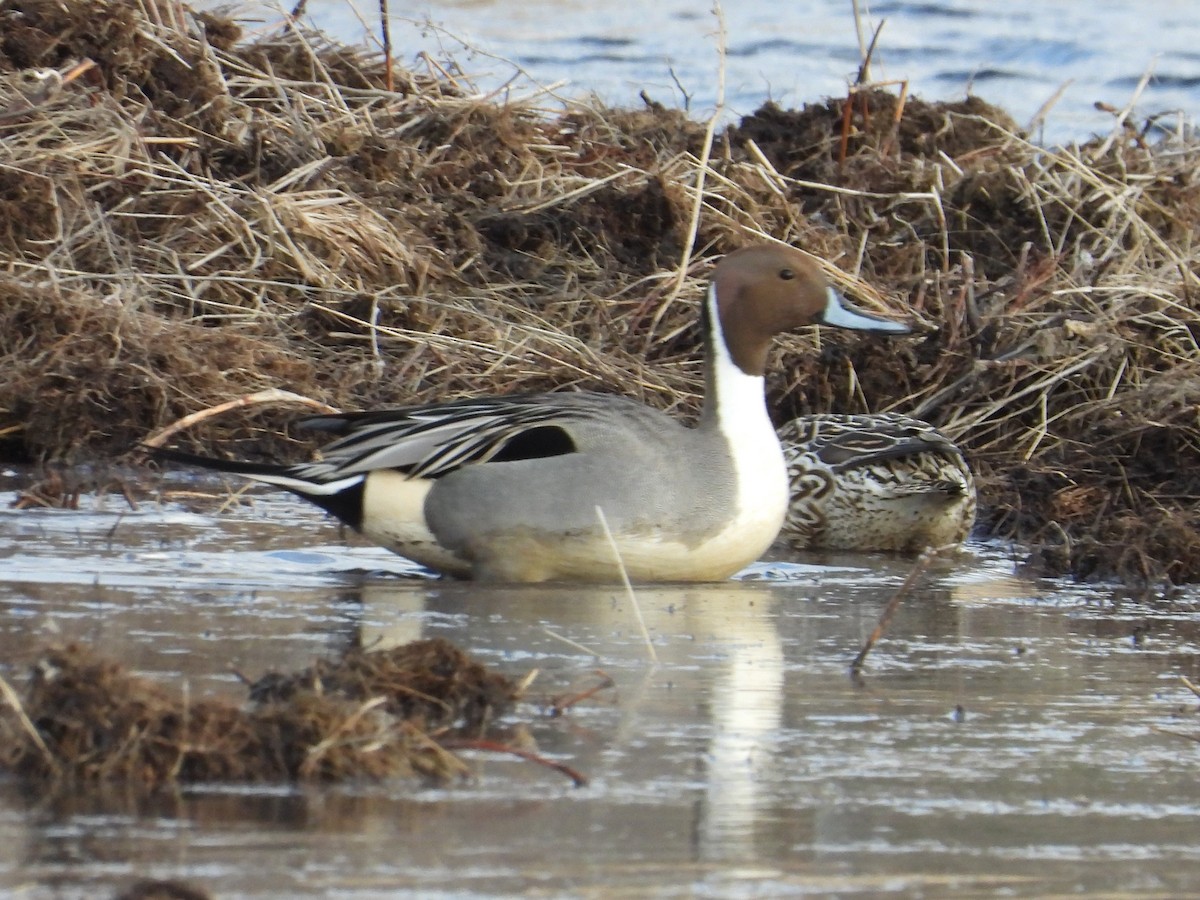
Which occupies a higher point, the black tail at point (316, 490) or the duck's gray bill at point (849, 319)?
the duck's gray bill at point (849, 319)

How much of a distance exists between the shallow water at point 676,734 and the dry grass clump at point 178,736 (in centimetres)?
6

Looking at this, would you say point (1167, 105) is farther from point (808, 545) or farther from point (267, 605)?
point (267, 605)

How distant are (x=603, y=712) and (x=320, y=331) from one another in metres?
3.60

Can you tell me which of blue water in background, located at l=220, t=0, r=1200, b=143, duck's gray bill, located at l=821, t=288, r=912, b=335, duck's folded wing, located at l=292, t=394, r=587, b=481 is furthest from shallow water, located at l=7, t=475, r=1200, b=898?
blue water in background, located at l=220, t=0, r=1200, b=143

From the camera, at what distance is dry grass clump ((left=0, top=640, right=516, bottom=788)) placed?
271 centimetres

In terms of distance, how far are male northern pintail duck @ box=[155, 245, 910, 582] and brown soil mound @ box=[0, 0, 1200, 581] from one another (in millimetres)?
936

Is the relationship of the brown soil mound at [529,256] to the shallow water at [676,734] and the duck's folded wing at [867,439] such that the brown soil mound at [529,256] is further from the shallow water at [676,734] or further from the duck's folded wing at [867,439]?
the shallow water at [676,734]

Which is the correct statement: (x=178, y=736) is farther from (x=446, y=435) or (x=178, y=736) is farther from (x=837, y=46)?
(x=837, y=46)

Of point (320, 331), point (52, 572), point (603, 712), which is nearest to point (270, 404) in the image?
point (320, 331)

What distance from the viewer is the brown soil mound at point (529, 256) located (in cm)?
590

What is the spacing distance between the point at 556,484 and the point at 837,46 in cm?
1090

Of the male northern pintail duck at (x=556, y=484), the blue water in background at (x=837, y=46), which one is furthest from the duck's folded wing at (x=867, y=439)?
the blue water in background at (x=837, y=46)

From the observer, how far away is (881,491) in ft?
18.8

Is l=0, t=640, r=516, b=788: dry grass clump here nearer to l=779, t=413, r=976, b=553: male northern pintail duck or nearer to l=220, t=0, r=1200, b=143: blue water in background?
l=779, t=413, r=976, b=553: male northern pintail duck
